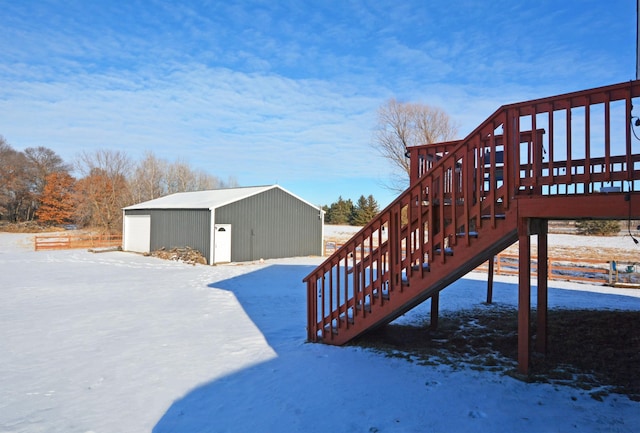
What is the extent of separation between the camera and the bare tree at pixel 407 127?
78.3 ft

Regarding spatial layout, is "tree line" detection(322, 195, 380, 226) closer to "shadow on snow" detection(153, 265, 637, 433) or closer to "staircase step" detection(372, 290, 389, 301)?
"staircase step" detection(372, 290, 389, 301)

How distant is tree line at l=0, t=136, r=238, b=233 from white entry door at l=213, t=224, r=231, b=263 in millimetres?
21504

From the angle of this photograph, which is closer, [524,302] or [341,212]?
[524,302]

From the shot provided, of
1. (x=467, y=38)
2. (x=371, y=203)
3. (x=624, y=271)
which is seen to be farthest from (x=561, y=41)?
(x=371, y=203)

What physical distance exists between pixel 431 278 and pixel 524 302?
2.94 ft

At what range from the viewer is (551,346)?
469 cm

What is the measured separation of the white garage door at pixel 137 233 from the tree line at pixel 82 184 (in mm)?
14391

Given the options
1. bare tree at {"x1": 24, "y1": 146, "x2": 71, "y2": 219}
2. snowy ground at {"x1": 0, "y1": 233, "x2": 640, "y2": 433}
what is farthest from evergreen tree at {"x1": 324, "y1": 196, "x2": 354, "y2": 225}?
snowy ground at {"x1": 0, "y1": 233, "x2": 640, "y2": 433}

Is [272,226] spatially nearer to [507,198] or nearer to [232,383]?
[232,383]

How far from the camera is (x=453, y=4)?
1047cm

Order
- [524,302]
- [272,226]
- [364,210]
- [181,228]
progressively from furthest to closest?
[364,210] → [272,226] → [181,228] → [524,302]

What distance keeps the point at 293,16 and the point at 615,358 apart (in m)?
11.2

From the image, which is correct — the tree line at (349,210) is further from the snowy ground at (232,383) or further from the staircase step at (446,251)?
the staircase step at (446,251)

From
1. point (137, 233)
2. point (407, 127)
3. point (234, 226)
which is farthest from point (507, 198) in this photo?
point (407, 127)
